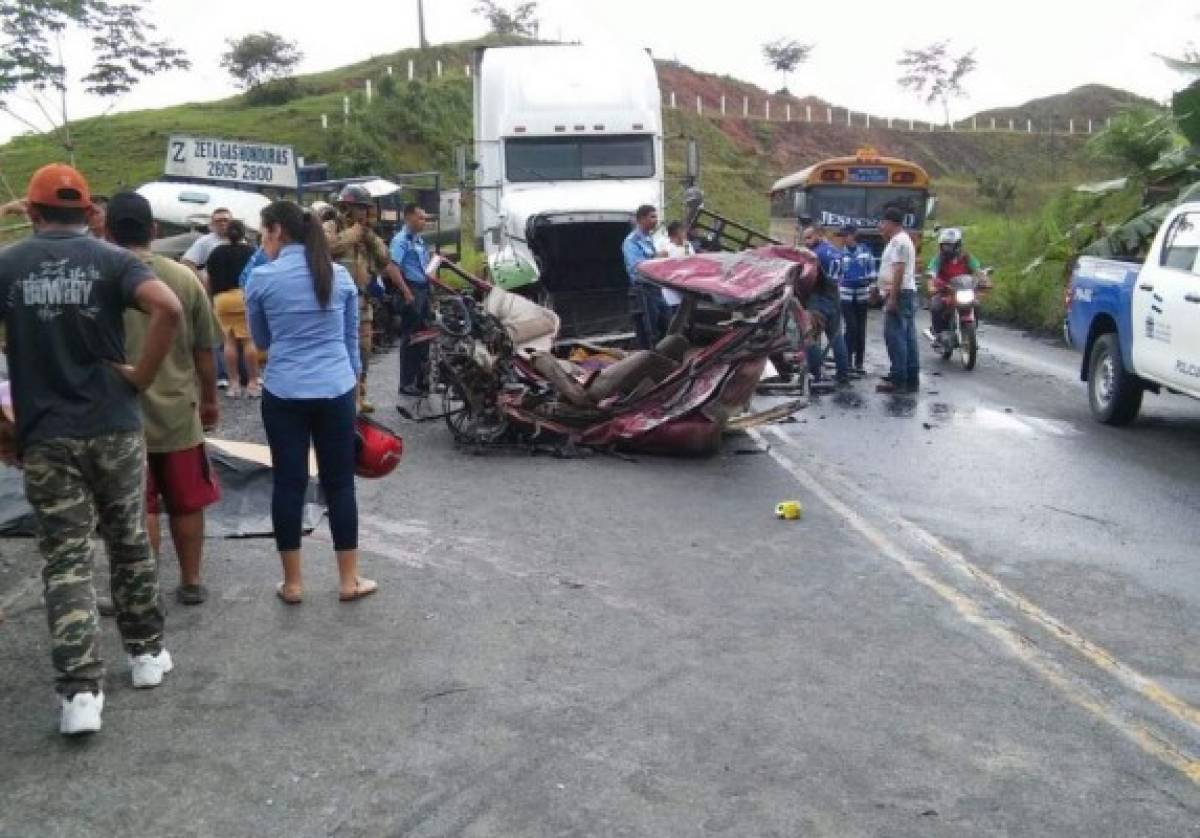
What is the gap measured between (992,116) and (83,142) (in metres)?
60.5

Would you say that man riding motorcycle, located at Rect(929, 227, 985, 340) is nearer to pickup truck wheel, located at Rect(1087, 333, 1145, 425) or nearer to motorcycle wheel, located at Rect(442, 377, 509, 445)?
pickup truck wheel, located at Rect(1087, 333, 1145, 425)

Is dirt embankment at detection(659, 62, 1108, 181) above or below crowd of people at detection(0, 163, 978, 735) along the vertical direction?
above

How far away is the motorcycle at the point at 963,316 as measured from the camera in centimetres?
1430

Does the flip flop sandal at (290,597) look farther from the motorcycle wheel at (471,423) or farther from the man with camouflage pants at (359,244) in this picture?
the motorcycle wheel at (471,423)

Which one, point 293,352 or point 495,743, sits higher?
point 293,352

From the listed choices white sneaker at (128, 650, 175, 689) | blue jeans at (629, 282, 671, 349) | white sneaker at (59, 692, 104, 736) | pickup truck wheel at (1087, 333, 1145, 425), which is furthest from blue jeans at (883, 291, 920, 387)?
white sneaker at (59, 692, 104, 736)

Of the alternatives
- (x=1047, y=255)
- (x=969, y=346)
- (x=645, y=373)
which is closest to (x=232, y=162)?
(x=969, y=346)

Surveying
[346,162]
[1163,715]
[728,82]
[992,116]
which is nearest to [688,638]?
[1163,715]

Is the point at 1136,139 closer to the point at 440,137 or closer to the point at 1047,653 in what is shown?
the point at 1047,653

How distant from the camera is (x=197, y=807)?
3.62 meters

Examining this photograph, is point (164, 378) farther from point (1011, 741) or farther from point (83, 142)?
point (83, 142)

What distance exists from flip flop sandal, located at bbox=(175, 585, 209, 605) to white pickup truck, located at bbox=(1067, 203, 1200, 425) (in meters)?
7.48

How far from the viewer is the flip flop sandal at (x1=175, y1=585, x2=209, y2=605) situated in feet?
18.1

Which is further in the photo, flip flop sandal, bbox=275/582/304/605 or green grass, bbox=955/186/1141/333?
green grass, bbox=955/186/1141/333
